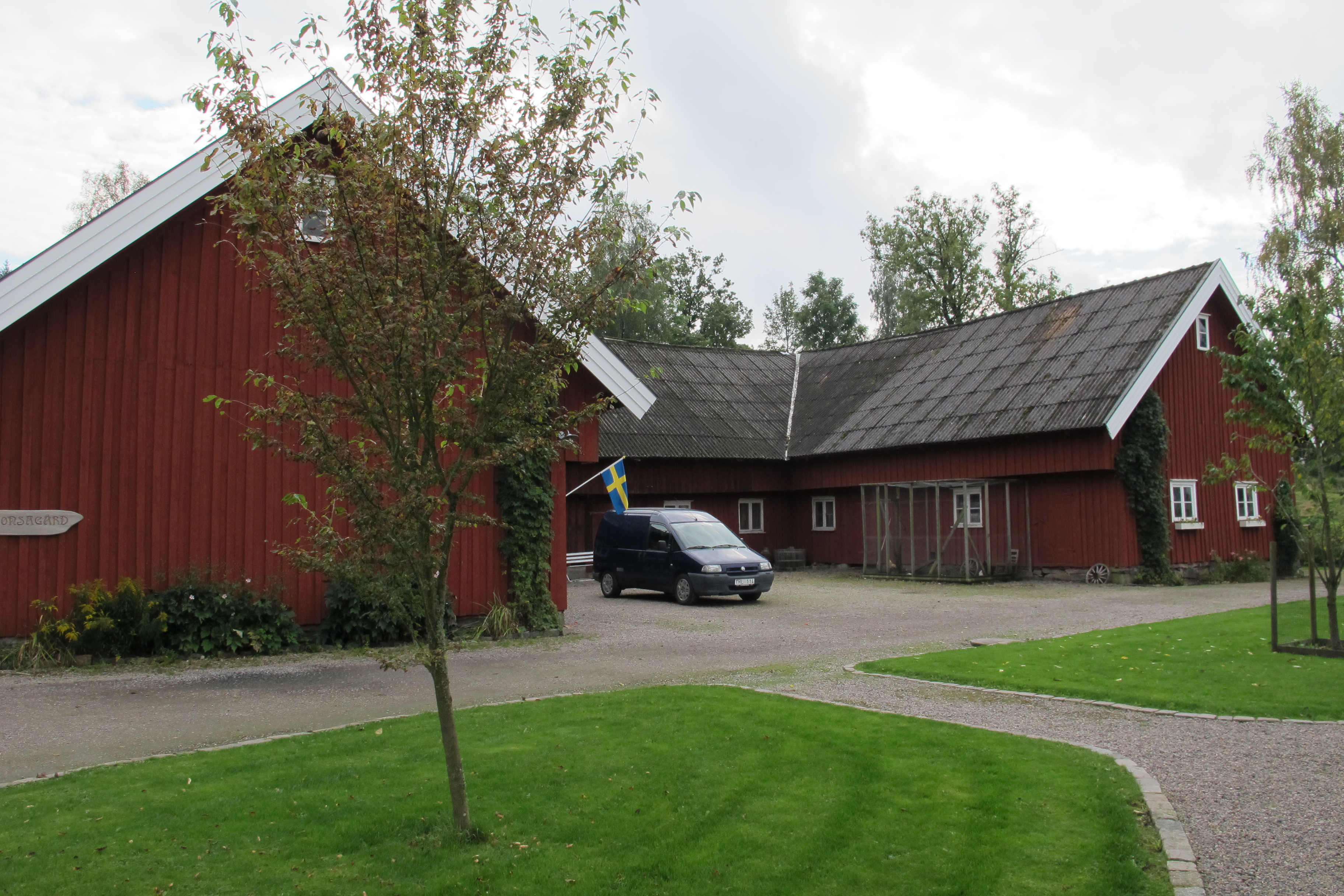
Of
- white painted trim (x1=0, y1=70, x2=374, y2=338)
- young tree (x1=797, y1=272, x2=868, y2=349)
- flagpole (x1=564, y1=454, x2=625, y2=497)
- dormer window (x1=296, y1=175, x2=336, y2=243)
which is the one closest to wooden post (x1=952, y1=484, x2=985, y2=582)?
flagpole (x1=564, y1=454, x2=625, y2=497)

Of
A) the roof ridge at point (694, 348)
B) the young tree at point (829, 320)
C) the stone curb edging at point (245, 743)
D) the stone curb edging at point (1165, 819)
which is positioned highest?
the young tree at point (829, 320)

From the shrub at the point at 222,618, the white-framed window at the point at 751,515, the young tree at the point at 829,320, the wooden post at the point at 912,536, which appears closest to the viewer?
the shrub at the point at 222,618

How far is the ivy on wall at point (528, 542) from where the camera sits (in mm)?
15492

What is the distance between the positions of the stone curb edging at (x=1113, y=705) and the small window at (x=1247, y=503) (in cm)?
1962

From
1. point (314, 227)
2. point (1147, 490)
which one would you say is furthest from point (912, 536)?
point (314, 227)

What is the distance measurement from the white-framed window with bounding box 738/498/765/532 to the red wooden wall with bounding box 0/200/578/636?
744 inches

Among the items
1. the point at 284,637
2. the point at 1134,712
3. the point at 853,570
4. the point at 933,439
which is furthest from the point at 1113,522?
the point at 284,637

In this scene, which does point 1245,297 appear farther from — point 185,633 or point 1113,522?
point 185,633

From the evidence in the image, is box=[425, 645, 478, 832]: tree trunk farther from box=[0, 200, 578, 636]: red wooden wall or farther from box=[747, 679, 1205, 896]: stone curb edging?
box=[0, 200, 578, 636]: red wooden wall

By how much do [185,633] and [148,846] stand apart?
323 inches

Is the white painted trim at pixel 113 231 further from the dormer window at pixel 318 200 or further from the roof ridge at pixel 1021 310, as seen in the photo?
the roof ridge at pixel 1021 310

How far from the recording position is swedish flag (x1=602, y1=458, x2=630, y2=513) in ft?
81.6

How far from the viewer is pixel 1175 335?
24.4 meters

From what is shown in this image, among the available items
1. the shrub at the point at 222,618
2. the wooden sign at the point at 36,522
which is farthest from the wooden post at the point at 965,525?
the wooden sign at the point at 36,522
